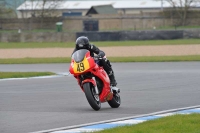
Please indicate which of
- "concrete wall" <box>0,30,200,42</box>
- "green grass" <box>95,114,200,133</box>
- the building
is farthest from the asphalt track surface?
the building

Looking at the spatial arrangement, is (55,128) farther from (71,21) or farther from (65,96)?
(71,21)

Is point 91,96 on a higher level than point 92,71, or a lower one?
lower

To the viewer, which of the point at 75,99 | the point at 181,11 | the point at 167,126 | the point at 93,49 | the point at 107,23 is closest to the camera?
the point at 167,126

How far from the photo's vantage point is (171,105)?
12.9 metres

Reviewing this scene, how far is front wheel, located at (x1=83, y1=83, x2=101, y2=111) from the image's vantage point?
38.3 feet

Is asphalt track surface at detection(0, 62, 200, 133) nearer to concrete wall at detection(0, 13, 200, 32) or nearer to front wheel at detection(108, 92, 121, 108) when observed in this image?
front wheel at detection(108, 92, 121, 108)

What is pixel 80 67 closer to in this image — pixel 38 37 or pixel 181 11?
pixel 38 37

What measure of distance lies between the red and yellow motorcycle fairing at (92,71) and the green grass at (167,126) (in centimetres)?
230

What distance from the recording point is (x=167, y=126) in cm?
901

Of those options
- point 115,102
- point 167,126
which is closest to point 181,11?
point 115,102

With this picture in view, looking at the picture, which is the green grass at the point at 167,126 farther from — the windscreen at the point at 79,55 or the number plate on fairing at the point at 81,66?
the windscreen at the point at 79,55

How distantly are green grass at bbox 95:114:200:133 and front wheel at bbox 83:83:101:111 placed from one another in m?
2.10

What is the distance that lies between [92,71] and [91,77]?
111mm

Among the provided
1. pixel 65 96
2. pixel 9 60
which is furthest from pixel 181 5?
pixel 65 96
